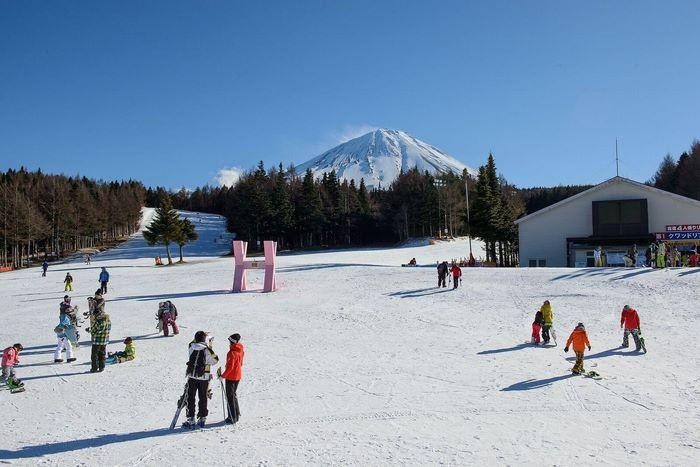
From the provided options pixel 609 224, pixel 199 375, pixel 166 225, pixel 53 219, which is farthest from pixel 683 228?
pixel 53 219

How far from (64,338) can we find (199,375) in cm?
697

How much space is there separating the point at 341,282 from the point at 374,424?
20.6m

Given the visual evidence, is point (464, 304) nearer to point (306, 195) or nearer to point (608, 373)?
point (608, 373)

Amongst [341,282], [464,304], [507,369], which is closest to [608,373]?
[507,369]

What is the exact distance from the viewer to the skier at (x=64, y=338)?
1340cm

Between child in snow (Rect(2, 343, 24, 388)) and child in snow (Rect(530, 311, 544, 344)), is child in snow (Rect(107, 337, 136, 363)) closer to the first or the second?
child in snow (Rect(2, 343, 24, 388))

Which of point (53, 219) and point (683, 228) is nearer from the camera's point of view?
point (683, 228)

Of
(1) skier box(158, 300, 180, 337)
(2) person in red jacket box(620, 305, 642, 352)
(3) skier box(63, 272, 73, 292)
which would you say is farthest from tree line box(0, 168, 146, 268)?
(2) person in red jacket box(620, 305, 642, 352)

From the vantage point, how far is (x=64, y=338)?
1352cm

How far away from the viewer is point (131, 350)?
13.7 meters

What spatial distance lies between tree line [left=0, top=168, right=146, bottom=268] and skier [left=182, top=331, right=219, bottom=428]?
57.8 m

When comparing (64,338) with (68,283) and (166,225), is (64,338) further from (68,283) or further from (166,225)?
(166,225)

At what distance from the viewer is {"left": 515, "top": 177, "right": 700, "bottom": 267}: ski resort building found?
1538 inches

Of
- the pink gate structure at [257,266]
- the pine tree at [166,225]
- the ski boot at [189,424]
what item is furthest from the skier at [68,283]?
the ski boot at [189,424]
